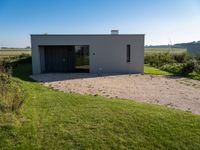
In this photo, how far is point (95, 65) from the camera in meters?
17.0

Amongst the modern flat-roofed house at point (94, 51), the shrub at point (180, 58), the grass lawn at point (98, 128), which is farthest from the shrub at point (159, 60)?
the grass lawn at point (98, 128)

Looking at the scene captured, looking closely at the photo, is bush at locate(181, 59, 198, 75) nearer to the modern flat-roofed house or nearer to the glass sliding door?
the modern flat-roofed house

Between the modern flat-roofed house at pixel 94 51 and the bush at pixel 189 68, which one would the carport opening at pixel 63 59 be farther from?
the bush at pixel 189 68

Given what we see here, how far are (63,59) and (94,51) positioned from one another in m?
3.03

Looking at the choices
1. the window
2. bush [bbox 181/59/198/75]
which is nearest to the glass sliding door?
the window

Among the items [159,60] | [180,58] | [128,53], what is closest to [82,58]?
[128,53]

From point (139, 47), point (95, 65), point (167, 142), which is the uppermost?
point (139, 47)

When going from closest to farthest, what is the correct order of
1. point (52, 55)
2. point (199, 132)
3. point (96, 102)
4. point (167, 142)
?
point (167, 142) → point (199, 132) → point (96, 102) → point (52, 55)

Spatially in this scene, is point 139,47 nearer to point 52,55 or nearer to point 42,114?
point 52,55

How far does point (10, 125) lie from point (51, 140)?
1.20 metres

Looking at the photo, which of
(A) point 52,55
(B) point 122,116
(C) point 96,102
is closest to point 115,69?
(A) point 52,55

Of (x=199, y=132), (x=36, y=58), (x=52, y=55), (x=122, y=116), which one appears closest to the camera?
(x=199, y=132)

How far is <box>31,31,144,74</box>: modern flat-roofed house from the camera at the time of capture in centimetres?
1652

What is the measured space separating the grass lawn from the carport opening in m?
11.2
